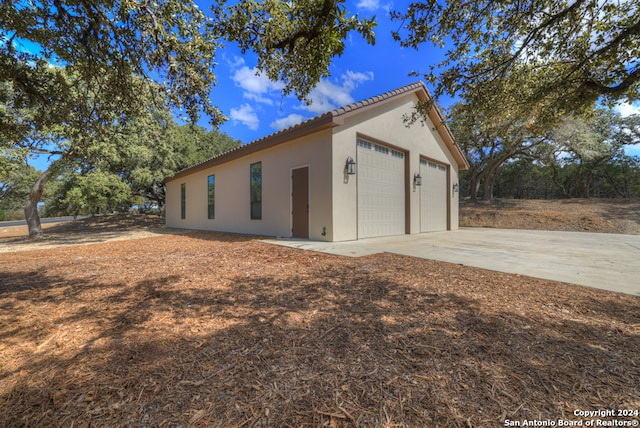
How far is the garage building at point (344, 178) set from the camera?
23.2 feet

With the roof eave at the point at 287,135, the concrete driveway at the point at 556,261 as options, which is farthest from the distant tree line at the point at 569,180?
the roof eave at the point at 287,135

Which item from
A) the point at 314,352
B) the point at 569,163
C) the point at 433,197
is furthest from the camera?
the point at 569,163

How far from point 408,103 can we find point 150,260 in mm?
9316

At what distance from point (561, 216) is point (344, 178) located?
13442 mm

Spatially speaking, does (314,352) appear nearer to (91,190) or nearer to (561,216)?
(91,190)

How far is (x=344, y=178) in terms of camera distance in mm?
7152

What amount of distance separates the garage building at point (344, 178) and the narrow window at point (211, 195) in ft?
0.15

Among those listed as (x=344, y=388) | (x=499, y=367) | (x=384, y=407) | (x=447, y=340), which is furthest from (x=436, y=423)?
(x=447, y=340)

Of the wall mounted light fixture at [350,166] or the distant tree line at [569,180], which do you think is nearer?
the wall mounted light fixture at [350,166]

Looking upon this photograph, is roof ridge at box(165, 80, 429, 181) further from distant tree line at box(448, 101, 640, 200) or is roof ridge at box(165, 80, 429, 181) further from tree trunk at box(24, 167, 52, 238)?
tree trunk at box(24, 167, 52, 238)

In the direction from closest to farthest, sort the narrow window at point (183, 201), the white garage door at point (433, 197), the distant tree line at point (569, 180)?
1. the white garage door at point (433, 197)
2. the narrow window at point (183, 201)
3. the distant tree line at point (569, 180)

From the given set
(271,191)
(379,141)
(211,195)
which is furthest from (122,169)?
(379,141)

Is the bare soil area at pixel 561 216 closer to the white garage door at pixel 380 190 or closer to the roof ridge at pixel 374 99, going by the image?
the white garage door at pixel 380 190

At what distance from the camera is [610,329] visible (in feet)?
7.07
